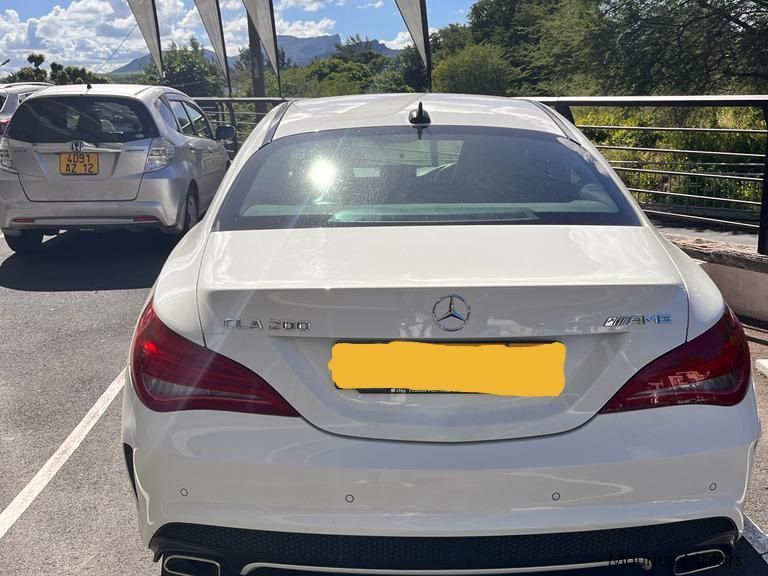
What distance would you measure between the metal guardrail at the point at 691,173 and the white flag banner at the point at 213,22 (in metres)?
24.4

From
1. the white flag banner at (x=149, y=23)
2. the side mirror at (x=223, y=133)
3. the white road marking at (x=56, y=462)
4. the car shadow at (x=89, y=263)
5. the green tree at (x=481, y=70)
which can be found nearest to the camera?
the white road marking at (x=56, y=462)

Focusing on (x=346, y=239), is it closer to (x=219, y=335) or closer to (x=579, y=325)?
(x=219, y=335)

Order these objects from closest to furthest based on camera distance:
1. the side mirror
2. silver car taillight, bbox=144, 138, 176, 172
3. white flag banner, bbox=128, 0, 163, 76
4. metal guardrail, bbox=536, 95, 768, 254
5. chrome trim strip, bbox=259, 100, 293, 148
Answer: chrome trim strip, bbox=259, 100, 293, 148
metal guardrail, bbox=536, 95, 768, 254
silver car taillight, bbox=144, 138, 176, 172
the side mirror
white flag banner, bbox=128, 0, 163, 76

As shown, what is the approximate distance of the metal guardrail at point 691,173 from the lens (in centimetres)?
575

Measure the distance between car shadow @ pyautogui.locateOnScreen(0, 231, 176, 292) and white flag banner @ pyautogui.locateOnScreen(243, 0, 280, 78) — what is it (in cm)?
2482

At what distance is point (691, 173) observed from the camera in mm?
7234

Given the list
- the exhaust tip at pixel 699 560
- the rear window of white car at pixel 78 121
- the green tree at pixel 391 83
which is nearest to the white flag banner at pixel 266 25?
the rear window of white car at pixel 78 121

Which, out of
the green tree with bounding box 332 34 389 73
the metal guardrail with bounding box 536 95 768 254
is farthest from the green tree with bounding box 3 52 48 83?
the green tree with bounding box 332 34 389 73

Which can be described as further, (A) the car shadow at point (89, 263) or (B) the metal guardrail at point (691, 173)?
(A) the car shadow at point (89, 263)

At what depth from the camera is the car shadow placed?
298 inches

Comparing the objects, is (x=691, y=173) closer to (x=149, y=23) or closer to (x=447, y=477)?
(x=447, y=477)

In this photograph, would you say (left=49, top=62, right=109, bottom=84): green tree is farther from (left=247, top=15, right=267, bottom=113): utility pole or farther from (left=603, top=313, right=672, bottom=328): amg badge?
(left=603, top=313, right=672, bottom=328): amg badge

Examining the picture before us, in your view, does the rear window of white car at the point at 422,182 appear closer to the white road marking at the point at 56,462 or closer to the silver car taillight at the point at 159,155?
the white road marking at the point at 56,462

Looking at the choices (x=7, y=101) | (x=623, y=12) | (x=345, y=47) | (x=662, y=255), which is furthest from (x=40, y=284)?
(x=345, y=47)
